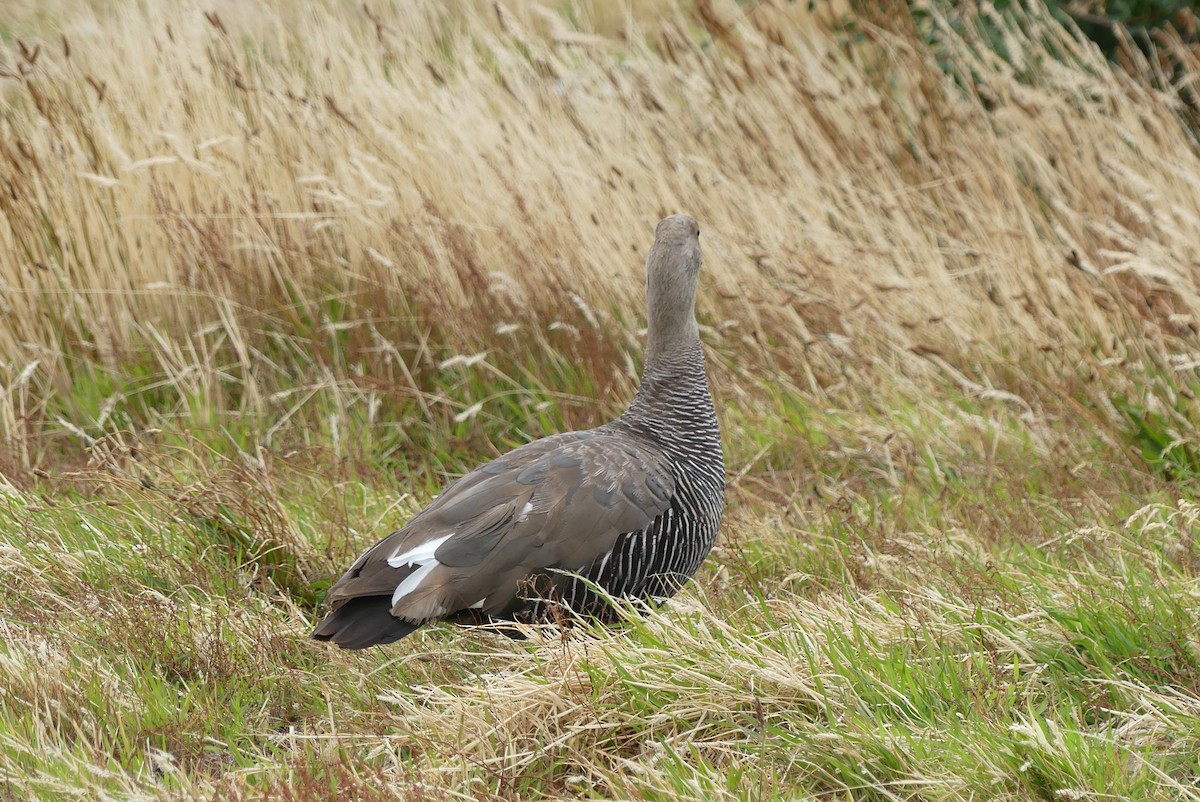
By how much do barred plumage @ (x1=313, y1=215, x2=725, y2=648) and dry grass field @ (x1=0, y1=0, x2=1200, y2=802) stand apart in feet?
0.63

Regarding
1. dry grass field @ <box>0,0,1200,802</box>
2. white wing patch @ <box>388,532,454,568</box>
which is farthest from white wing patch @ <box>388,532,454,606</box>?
dry grass field @ <box>0,0,1200,802</box>

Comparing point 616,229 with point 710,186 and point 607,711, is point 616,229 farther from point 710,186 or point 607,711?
point 607,711

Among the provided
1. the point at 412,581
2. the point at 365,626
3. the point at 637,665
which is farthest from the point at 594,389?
the point at 637,665

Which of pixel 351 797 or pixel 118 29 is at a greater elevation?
pixel 118 29

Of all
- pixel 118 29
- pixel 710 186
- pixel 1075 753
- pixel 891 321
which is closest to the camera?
pixel 1075 753

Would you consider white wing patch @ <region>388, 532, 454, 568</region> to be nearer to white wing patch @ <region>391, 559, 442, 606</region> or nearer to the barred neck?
white wing patch @ <region>391, 559, 442, 606</region>

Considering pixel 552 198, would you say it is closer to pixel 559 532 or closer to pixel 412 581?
pixel 559 532

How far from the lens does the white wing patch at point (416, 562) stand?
3.63m

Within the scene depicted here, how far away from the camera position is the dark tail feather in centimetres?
357

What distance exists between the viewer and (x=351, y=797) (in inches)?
117

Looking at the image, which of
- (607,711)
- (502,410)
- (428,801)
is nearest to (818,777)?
(607,711)

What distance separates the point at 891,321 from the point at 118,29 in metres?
4.25

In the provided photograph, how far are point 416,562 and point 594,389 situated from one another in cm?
239

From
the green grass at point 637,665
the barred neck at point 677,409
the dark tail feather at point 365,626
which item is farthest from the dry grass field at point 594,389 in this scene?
the barred neck at point 677,409
